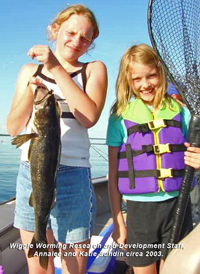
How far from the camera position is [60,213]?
91.8 inches

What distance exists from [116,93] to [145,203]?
1.24 m

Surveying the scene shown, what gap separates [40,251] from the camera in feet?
7.50

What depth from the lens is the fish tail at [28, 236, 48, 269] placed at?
7.43 ft

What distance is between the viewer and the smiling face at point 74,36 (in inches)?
95.4

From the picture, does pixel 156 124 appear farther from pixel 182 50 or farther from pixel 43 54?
pixel 43 54

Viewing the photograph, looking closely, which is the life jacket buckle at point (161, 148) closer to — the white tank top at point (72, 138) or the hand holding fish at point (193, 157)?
the hand holding fish at point (193, 157)

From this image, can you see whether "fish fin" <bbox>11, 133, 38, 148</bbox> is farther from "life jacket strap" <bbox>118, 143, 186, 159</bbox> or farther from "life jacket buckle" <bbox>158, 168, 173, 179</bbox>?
"life jacket buckle" <bbox>158, 168, 173, 179</bbox>

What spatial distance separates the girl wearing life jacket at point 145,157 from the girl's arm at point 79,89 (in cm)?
56

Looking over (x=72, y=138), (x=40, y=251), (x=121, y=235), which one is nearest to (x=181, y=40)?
(x=72, y=138)

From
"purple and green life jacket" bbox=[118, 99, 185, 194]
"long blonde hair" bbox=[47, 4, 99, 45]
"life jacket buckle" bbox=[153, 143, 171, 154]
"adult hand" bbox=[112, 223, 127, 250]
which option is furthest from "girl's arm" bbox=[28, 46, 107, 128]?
"adult hand" bbox=[112, 223, 127, 250]

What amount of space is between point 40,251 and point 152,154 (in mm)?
1339

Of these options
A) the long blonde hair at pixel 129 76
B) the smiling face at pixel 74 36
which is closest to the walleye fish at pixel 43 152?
the smiling face at pixel 74 36

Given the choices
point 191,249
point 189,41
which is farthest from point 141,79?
point 191,249

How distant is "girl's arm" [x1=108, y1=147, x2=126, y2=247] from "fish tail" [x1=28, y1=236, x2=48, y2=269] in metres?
0.78
